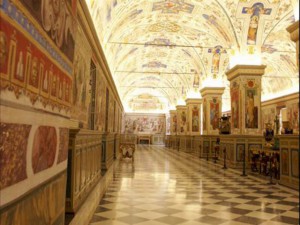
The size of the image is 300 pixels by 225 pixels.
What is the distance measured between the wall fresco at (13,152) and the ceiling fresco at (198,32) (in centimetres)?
709

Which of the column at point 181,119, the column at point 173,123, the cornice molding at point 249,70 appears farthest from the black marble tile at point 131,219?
the column at point 173,123

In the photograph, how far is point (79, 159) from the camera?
20.5ft

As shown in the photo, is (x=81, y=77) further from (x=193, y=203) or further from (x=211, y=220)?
(x=211, y=220)

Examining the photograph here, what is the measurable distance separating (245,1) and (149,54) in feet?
45.1

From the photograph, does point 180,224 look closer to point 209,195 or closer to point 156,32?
point 209,195

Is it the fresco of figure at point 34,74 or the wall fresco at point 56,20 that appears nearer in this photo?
the fresco of figure at point 34,74

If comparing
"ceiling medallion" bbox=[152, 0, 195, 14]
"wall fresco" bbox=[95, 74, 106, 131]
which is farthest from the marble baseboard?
"ceiling medallion" bbox=[152, 0, 195, 14]

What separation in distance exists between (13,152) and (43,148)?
91cm

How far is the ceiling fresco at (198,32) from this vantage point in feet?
46.2

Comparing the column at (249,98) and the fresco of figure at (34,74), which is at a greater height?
A: the column at (249,98)

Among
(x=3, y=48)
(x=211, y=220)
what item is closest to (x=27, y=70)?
(x=3, y=48)

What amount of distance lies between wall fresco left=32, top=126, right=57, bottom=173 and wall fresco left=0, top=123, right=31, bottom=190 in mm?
289

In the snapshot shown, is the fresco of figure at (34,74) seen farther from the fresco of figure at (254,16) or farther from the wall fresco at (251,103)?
the fresco of figure at (254,16)

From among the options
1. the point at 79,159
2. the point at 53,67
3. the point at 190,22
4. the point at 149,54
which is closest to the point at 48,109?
the point at 53,67
